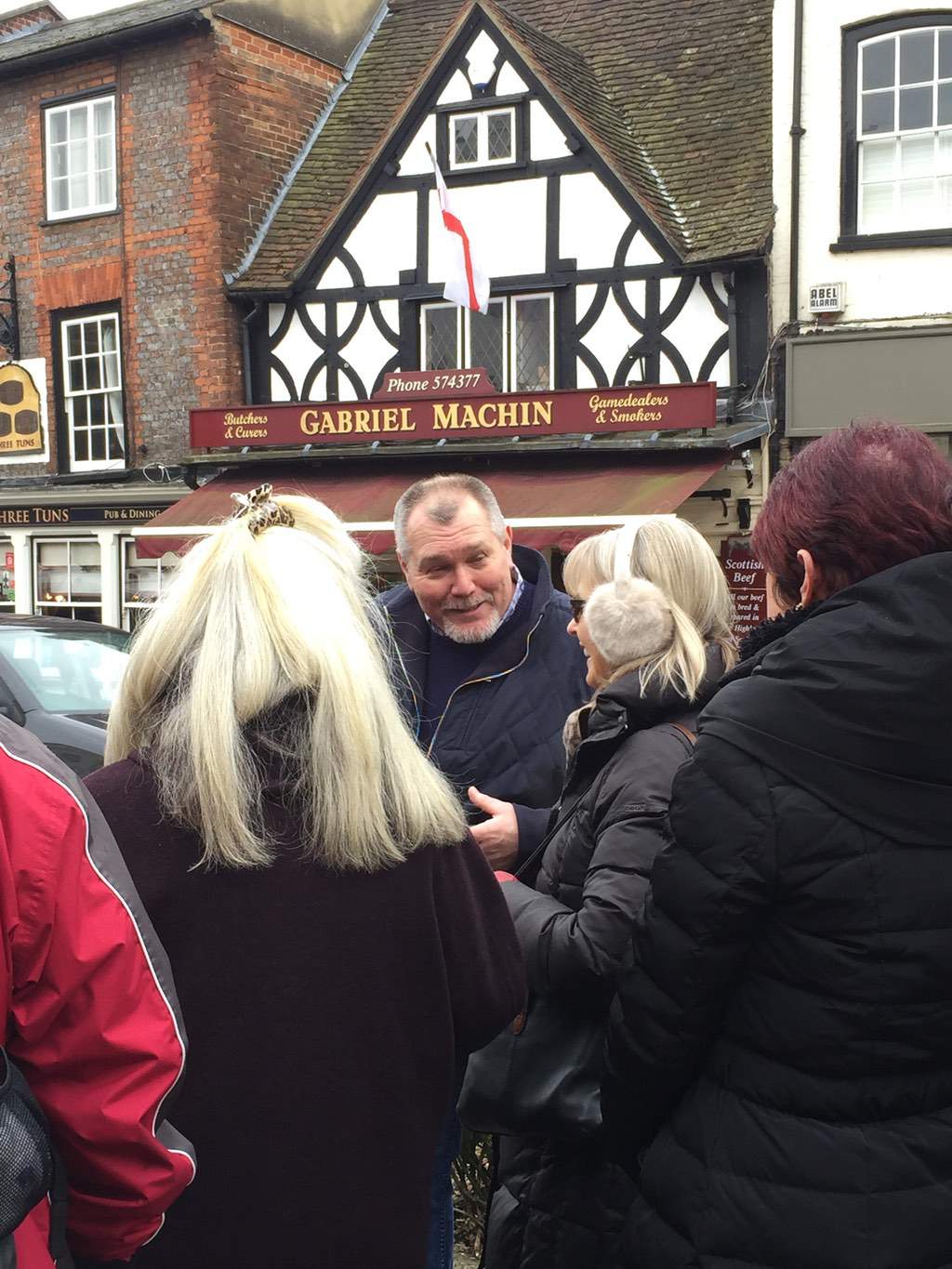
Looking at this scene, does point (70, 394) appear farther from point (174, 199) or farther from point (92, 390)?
point (174, 199)

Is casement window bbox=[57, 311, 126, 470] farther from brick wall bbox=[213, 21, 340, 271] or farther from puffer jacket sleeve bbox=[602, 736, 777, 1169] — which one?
puffer jacket sleeve bbox=[602, 736, 777, 1169]

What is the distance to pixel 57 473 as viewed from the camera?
625 inches

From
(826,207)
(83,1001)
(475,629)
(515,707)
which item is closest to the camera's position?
(83,1001)

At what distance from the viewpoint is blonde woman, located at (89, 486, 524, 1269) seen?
1.70m

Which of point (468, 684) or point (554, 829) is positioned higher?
point (468, 684)

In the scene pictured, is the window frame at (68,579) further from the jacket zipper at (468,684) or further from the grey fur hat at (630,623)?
the grey fur hat at (630,623)

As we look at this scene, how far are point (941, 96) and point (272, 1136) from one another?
39.1 feet

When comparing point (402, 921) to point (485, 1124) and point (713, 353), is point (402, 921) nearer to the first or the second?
point (485, 1124)

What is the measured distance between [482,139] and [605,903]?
12.2 meters

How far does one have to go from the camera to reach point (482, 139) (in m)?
13.1

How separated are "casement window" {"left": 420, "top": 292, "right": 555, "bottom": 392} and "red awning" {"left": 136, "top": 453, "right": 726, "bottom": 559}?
1160 millimetres

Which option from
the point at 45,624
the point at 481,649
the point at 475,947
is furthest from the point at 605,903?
the point at 45,624

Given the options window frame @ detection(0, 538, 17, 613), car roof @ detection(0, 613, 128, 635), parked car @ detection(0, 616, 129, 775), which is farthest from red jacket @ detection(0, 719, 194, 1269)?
window frame @ detection(0, 538, 17, 613)

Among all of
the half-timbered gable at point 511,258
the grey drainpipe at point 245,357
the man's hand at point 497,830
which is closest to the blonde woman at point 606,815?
the man's hand at point 497,830
